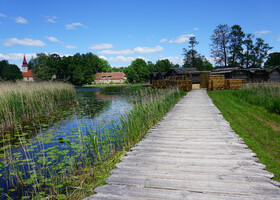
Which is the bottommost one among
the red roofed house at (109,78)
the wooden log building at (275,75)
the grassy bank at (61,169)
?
the grassy bank at (61,169)

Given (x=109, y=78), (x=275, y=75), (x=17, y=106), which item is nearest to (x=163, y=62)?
(x=109, y=78)

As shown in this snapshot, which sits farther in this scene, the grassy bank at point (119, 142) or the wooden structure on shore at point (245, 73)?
the wooden structure on shore at point (245, 73)

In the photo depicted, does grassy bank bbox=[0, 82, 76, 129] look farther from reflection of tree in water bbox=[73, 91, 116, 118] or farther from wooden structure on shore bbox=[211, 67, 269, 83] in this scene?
wooden structure on shore bbox=[211, 67, 269, 83]

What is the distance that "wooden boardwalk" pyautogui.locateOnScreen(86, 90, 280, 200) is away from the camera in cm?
259

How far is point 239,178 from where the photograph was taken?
9.68 feet

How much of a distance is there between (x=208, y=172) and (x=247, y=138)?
12.3ft

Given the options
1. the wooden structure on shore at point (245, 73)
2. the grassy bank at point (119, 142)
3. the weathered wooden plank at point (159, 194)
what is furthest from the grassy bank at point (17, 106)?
the wooden structure on shore at point (245, 73)

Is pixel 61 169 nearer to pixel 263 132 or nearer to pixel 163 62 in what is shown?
pixel 263 132

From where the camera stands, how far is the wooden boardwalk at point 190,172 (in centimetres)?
259

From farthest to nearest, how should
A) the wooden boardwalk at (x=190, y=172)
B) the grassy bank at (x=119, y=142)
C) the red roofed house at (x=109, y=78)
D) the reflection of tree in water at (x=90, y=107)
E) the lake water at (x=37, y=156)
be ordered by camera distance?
the red roofed house at (x=109, y=78), the reflection of tree in water at (x=90, y=107), the lake water at (x=37, y=156), the grassy bank at (x=119, y=142), the wooden boardwalk at (x=190, y=172)

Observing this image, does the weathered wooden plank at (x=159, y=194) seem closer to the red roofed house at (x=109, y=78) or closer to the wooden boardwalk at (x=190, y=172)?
the wooden boardwalk at (x=190, y=172)

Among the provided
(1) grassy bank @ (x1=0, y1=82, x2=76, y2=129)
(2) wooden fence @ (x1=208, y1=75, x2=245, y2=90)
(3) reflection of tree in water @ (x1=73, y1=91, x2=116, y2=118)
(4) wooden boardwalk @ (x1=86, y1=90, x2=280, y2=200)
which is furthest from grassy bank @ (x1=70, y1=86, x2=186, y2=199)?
(2) wooden fence @ (x1=208, y1=75, x2=245, y2=90)

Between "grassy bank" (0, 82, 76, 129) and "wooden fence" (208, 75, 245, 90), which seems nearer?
"grassy bank" (0, 82, 76, 129)

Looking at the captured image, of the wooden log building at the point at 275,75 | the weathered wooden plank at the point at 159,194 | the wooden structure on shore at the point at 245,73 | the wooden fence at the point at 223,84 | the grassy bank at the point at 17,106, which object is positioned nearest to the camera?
the weathered wooden plank at the point at 159,194
